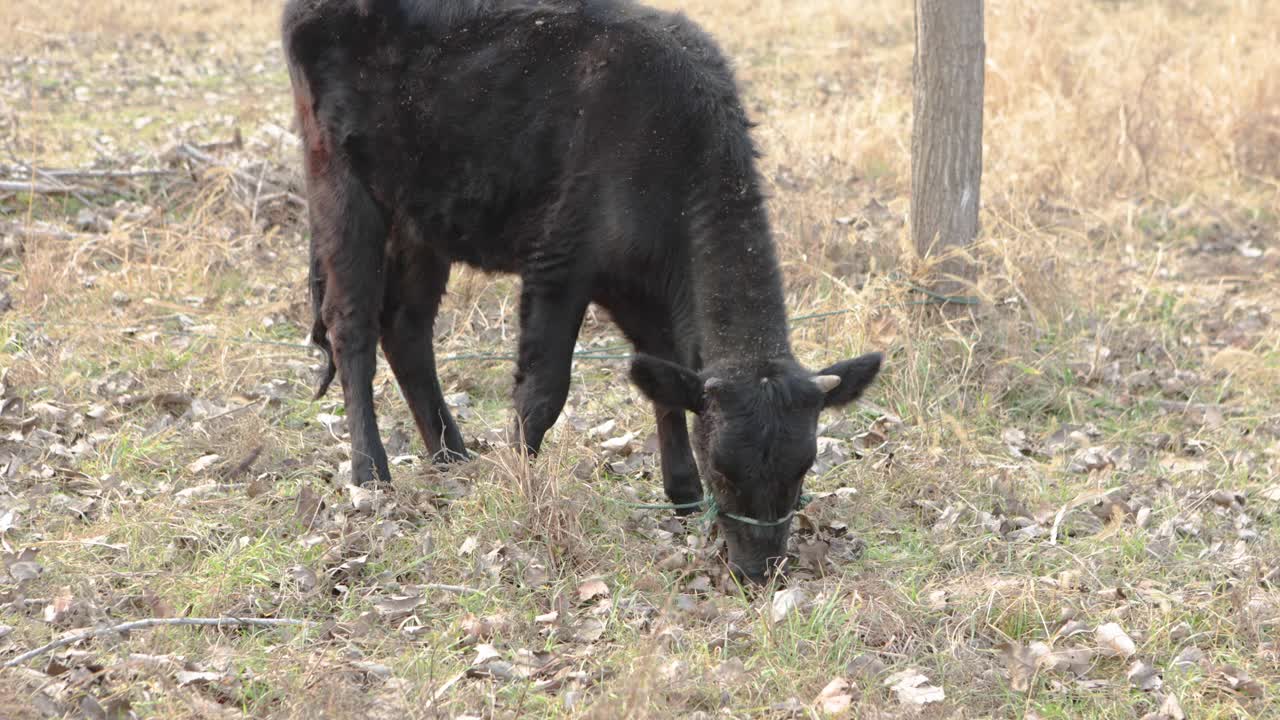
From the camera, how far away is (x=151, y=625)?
13.4 ft

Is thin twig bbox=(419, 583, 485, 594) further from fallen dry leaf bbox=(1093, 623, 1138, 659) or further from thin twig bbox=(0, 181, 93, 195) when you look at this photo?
thin twig bbox=(0, 181, 93, 195)

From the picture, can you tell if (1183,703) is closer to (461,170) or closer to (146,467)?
(461,170)

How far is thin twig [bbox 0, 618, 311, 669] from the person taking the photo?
379cm

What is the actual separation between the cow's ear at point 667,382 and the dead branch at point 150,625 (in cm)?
150

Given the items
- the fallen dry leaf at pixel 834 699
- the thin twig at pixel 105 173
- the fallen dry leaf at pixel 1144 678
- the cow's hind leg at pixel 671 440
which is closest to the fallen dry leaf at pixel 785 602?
the fallen dry leaf at pixel 834 699

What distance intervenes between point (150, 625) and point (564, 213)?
90.3 inches

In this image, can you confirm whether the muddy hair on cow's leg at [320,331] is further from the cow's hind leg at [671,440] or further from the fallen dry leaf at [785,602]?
the fallen dry leaf at [785,602]

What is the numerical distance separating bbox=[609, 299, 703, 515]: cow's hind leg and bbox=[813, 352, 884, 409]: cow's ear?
2.94 feet

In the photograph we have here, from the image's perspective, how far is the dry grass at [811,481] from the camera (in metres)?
4.04

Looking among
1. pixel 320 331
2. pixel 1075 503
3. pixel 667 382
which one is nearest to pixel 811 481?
pixel 1075 503

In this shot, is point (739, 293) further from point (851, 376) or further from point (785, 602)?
point (785, 602)

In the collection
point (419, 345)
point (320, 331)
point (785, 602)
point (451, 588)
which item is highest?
point (320, 331)

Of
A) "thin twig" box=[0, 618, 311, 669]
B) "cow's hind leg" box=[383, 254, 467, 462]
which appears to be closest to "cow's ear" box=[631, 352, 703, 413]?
"thin twig" box=[0, 618, 311, 669]

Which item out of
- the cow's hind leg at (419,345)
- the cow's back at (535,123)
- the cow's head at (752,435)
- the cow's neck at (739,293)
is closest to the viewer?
the cow's head at (752,435)
